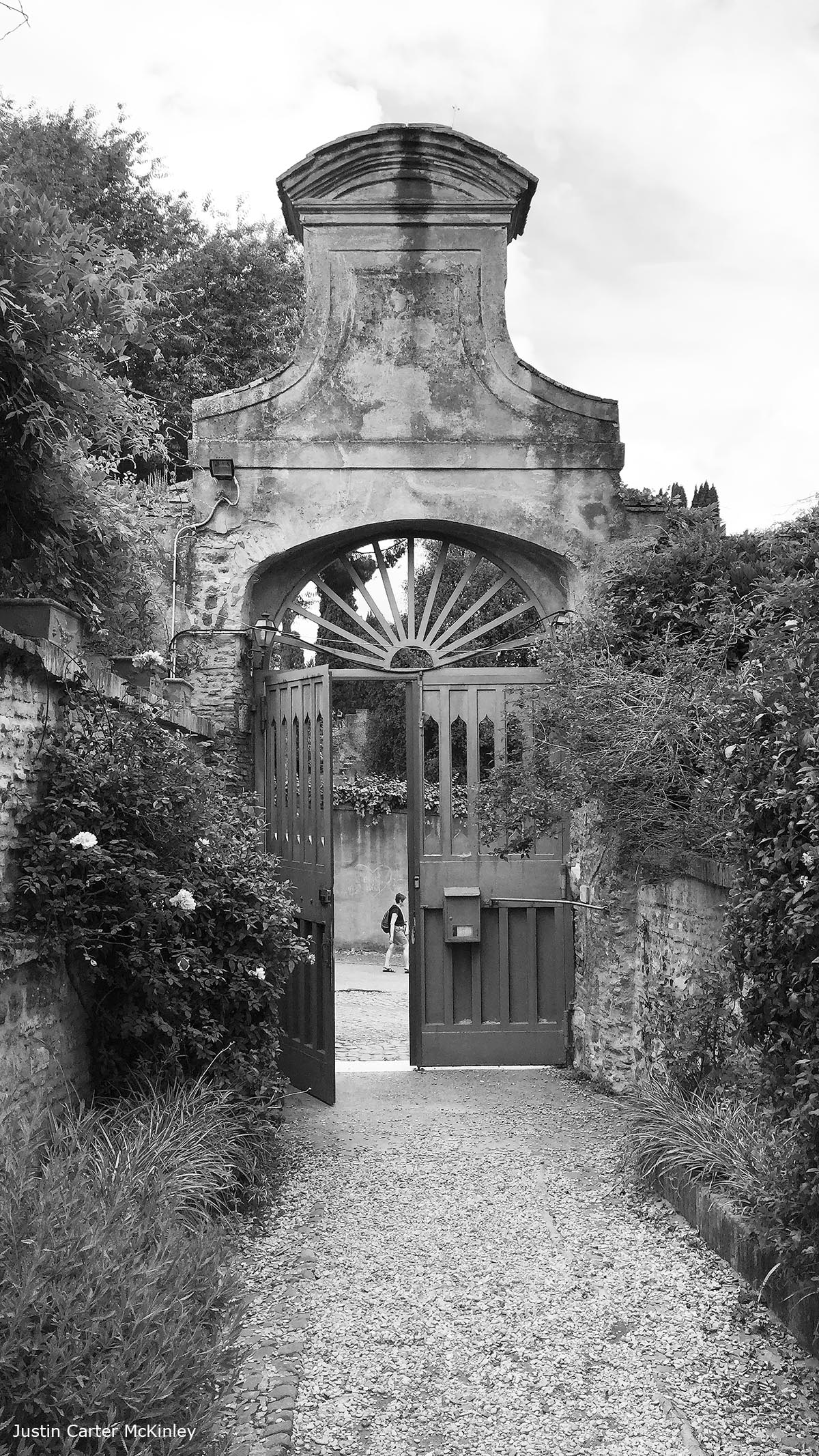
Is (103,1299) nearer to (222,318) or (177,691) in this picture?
(177,691)

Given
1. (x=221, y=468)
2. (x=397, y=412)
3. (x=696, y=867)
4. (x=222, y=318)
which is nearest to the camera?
(x=696, y=867)

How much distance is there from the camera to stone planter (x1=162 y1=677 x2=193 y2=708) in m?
7.41

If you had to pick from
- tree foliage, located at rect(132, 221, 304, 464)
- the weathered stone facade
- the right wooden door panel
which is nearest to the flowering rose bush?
the right wooden door panel

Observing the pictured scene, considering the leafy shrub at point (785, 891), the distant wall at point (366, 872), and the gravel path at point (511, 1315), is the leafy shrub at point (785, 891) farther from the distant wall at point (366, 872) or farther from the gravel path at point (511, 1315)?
the distant wall at point (366, 872)

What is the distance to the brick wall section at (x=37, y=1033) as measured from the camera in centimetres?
420

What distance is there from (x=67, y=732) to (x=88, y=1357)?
2.66m

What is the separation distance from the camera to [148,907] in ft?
15.8

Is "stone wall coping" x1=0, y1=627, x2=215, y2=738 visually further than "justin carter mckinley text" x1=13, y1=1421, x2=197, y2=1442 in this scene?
Yes

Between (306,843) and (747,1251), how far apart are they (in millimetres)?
3918

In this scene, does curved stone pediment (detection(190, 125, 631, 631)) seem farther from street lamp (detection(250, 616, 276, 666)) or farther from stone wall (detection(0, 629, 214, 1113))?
stone wall (detection(0, 629, 214, 1113))

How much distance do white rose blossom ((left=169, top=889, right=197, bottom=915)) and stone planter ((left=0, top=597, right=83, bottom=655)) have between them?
1130 mm

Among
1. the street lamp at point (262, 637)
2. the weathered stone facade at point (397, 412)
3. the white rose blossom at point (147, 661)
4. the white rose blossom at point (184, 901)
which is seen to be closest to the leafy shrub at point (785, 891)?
the white rose blossom at point (184, 901)

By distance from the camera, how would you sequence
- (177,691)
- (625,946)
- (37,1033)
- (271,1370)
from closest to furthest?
1. (271,1370)
2. (37,1033)
3. (625,946)
4. (177,691)

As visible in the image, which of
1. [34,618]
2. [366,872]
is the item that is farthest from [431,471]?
[366,872]
